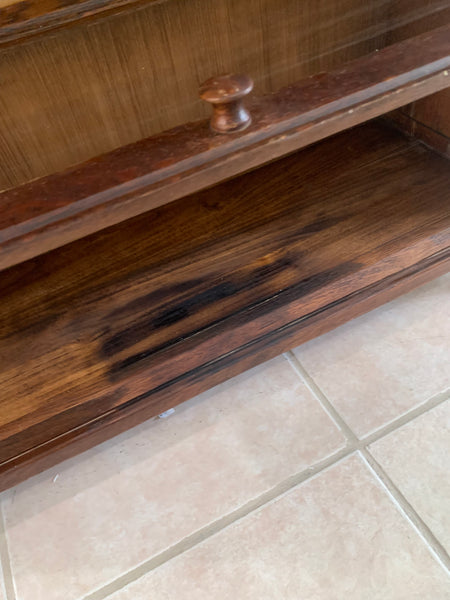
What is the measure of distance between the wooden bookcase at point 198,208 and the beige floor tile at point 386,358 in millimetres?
78

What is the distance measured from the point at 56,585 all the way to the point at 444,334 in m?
0.63

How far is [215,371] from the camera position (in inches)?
26.6

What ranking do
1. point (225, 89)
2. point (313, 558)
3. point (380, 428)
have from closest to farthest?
1. point (225, 89)
2. point (313, 558)
3. point (380, 428)

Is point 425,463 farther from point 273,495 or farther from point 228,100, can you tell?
point 228,100

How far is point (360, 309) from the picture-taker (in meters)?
0.74

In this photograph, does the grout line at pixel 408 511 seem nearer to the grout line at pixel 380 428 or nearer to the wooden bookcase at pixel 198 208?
the grout line at pixel 380 428

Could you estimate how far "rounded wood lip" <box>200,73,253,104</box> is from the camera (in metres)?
0.45

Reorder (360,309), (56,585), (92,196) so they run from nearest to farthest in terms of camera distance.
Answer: (92,196) → (56,585) → (360,309)

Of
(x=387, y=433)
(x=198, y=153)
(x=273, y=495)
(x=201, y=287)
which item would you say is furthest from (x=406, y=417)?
(x=198, y=153)

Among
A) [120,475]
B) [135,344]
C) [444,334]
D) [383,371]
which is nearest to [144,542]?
[120,475]

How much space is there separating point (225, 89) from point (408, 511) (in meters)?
0.52

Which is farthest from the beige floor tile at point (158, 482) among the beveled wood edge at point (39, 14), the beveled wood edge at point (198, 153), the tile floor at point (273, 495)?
the beveled wood edge at point (39, 14)

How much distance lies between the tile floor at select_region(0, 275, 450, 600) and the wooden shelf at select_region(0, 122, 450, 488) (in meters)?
0.08

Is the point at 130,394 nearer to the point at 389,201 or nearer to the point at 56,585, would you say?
the point at 56,585
